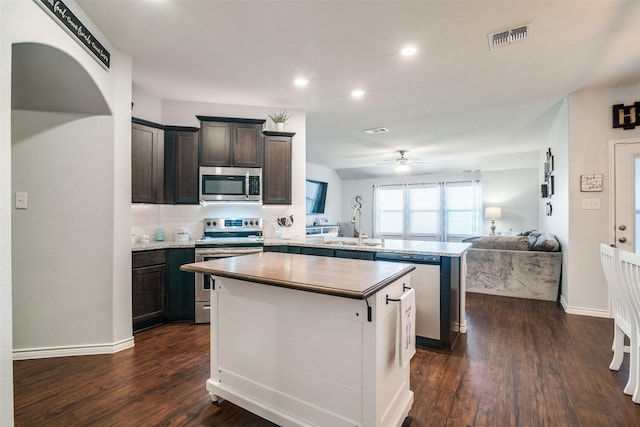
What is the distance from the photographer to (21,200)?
2482 millimetres

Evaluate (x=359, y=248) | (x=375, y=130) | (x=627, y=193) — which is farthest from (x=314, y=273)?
(x=375, y=130)

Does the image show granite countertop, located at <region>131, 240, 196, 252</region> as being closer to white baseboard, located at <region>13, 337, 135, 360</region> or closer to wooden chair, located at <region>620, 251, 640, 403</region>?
white baseboard, located at <region>13, 337, 135, 360</region>

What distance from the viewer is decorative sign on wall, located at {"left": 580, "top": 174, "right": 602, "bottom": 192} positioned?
3.56 metres

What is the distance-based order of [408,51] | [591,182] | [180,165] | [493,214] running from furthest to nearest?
[493,214], [180,165], [591,182], [408,51]

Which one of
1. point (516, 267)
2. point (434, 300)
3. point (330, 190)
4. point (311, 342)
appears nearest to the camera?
point (311, 342)

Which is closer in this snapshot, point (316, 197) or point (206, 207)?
point (206, 207)

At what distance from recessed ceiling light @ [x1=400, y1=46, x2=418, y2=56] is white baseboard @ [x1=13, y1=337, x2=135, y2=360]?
11.7 feet

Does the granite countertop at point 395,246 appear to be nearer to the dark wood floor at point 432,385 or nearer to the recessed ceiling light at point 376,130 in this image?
the dark wood floor at point 432,385

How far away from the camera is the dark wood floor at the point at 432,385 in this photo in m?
1.81

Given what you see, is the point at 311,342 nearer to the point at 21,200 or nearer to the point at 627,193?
the point at 21,200

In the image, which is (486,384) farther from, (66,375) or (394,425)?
(66,375)

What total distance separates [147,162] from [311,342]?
2935mm

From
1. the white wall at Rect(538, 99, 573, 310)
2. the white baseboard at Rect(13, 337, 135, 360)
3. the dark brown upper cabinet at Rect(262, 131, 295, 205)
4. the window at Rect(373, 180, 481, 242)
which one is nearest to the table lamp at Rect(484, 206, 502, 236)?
the window at Rect(373, 180, 481, 242)

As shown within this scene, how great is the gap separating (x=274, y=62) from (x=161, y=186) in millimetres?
1996
